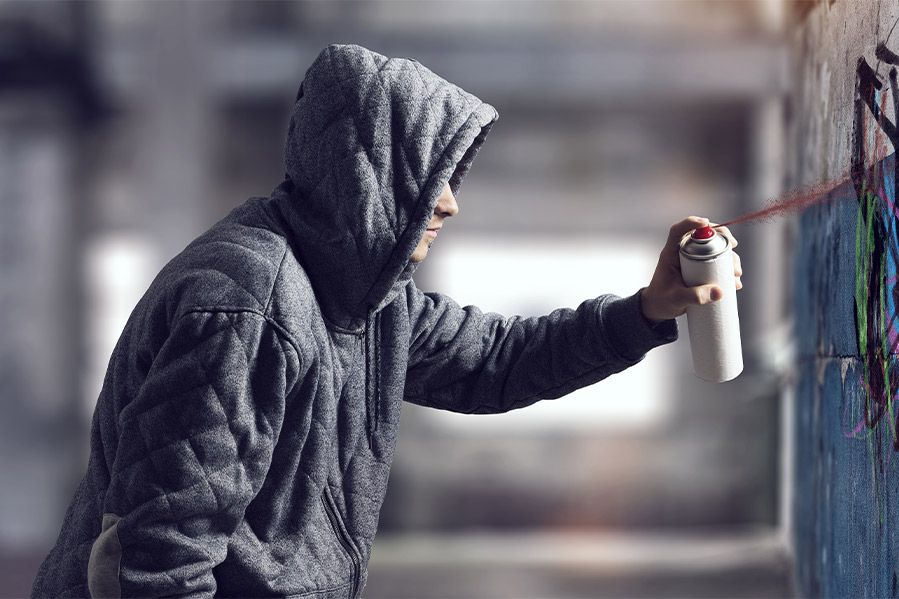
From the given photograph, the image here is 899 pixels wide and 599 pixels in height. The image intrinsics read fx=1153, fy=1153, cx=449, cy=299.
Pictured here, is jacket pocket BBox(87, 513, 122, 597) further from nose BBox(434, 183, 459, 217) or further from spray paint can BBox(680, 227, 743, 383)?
spray paint can BBox(680, 227, 743, 383)

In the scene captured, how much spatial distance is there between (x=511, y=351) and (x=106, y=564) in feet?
2.61

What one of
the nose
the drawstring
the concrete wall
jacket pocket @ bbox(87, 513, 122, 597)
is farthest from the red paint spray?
jacket pocket @ bbox(87, 513, 122, 597)

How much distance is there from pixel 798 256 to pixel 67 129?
184 inches

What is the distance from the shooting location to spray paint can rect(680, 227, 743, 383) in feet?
5.52

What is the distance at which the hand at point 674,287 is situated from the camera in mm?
1701

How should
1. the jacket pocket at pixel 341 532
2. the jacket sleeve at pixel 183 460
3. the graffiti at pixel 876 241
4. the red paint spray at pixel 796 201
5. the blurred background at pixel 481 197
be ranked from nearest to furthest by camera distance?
the jacket sleeve at pixel 183 460 < the graffiti at pixel 876 241 < the jacket pocket at pixel 341 532 < the red paint spray at pixel 796 201 < the blurred background at pixel 481 197

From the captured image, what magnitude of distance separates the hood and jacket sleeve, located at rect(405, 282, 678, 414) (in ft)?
0.86

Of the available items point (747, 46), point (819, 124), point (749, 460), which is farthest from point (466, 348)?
point (747, 46)

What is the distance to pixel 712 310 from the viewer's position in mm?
1740

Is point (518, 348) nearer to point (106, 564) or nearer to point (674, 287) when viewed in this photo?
point (674, 287)

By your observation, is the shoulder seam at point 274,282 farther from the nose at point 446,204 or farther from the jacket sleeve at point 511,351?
the jacket sleeve at point 511,351

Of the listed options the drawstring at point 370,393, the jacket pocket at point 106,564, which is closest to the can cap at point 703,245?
the drawstring at point 370,393

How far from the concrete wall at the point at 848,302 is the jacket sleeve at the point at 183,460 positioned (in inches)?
33.7

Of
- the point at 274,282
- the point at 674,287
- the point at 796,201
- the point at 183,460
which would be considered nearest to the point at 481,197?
the point at 796,201
